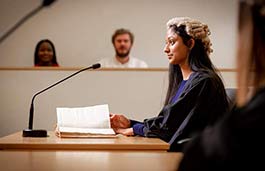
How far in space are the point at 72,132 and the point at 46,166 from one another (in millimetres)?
878

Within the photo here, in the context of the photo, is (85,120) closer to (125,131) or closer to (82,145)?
(125,131)

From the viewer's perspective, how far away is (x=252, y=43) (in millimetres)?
736

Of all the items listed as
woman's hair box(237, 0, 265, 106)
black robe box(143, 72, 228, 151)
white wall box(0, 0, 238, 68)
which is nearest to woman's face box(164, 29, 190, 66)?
black robe box(143, 72, 228, 151)

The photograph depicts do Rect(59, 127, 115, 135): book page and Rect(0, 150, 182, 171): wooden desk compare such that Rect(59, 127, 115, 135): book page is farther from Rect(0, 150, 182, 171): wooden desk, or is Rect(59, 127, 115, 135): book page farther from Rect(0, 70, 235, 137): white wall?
Rect(0, 70, 235, 137): white wall

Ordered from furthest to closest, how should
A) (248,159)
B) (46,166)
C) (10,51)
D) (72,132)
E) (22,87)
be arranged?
(10,51) < (22,87) < (72,132) < (46,166) < (248,159)

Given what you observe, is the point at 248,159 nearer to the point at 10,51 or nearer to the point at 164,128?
the point at 164,128

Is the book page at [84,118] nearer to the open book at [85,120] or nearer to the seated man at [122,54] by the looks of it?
the open book at [85,120]

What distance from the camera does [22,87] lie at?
13.5ft

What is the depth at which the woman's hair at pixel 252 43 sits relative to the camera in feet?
2.37

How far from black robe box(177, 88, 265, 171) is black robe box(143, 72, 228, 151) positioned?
63.6 inches

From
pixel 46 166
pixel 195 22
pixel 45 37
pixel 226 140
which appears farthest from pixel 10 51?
pixel 226 140

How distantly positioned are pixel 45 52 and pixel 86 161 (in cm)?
405

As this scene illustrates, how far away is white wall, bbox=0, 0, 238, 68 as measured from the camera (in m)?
6.04

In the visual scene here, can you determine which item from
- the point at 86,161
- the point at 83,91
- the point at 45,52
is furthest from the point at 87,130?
the point at 45,52
